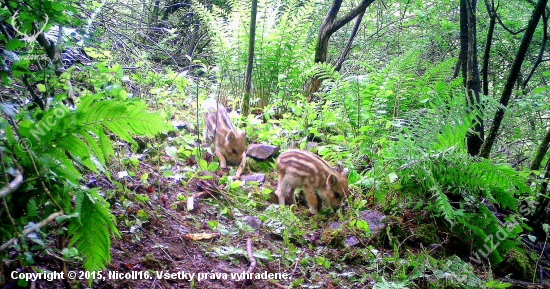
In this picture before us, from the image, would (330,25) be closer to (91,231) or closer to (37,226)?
(91,231)

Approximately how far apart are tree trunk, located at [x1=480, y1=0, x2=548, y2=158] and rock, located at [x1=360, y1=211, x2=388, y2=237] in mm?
1620

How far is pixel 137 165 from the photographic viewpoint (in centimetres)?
402

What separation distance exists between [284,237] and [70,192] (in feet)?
6.54

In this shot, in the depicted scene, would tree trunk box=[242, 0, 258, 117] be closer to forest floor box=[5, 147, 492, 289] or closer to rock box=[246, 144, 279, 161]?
rock box=[246, 144, 279, 161]

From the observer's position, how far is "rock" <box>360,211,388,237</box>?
416cm

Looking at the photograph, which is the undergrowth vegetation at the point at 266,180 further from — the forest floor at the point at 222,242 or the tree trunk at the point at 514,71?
the tree trunk at the point at 514,71

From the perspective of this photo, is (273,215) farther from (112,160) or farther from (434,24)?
(434,24)

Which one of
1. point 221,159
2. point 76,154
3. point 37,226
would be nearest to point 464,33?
point 221,159

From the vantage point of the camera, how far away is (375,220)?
4.31m

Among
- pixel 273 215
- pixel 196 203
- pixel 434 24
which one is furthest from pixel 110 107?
pixel 434 24

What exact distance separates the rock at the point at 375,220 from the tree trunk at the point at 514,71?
5.32 feet

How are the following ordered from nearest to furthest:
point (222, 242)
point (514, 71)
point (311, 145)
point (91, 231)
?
point (91, 231) < point (222, 242) < point (514, 71) < point (311, 145)

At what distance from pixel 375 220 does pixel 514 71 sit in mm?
2254

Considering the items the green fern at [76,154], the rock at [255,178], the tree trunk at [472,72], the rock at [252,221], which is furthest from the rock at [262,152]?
the green fern at [76,154]
